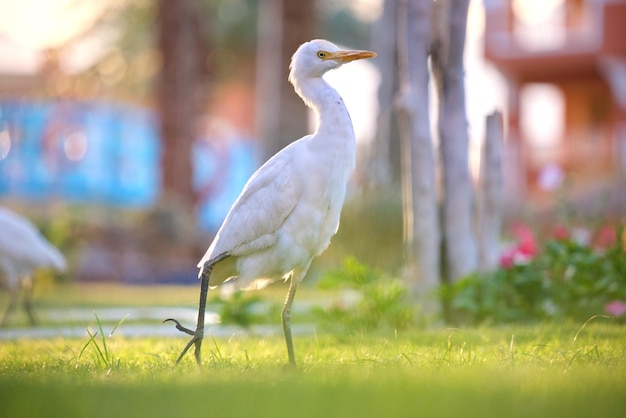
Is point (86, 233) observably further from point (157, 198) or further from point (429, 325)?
point (429, 325)

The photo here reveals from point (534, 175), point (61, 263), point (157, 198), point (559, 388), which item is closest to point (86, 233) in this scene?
point (157, 198)

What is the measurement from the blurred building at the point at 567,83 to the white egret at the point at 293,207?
17.5 meters

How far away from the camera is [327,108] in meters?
6.07

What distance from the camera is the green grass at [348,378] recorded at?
12.4 feet

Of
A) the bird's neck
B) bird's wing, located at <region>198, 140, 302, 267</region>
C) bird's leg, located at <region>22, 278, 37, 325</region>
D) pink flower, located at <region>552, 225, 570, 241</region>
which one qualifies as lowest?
bird's leg, located at <region>22, 278, 37, 325</region>

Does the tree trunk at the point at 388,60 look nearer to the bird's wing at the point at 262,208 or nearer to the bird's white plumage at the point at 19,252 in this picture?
the bird's white plumage at the point at 19,252

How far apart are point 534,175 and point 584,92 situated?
328 centimetres

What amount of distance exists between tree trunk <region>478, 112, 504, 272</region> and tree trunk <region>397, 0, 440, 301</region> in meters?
0.64

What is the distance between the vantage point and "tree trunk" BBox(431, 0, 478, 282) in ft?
29.4

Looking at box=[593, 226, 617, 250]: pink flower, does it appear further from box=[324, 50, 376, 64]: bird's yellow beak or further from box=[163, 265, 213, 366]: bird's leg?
box=[163, 265, 213, 366]: bird's leg

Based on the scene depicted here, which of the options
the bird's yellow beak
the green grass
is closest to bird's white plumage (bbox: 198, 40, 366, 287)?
the bird's yellow beak

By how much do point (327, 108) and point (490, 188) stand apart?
3646 mm

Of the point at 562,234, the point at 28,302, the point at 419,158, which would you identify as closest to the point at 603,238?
the point at 562,234

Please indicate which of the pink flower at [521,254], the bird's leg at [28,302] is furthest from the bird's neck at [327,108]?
the bird's leg at [28,302]
